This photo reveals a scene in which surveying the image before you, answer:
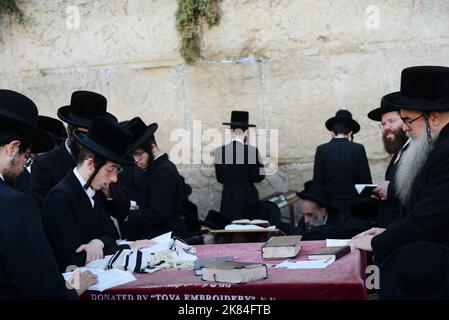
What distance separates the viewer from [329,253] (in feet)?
15.3

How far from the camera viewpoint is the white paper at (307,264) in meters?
4.41

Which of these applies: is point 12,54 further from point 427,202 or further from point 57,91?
point 427,202

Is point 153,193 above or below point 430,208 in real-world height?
below

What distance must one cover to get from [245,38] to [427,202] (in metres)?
6.62

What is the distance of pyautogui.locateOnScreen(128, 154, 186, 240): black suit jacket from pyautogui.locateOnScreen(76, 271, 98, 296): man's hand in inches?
99.5

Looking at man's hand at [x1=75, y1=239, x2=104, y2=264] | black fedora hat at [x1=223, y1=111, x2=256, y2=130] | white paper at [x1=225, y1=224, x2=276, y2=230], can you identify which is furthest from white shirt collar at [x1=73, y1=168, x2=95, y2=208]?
black fedora hat at [x1=223, y1=111, x2=256, y2=130]

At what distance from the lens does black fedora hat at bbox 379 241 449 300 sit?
3556 millimetres

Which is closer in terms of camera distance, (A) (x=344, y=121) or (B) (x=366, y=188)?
(B) (x=366, y=188)

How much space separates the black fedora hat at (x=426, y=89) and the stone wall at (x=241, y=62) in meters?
5.58

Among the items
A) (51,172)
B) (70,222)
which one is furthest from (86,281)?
(51,172)

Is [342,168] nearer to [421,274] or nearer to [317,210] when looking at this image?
[317,210]

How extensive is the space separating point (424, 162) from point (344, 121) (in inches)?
192

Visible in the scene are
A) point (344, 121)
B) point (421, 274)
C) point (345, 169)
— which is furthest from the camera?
point (344, 121)

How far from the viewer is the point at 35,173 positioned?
6.09m
